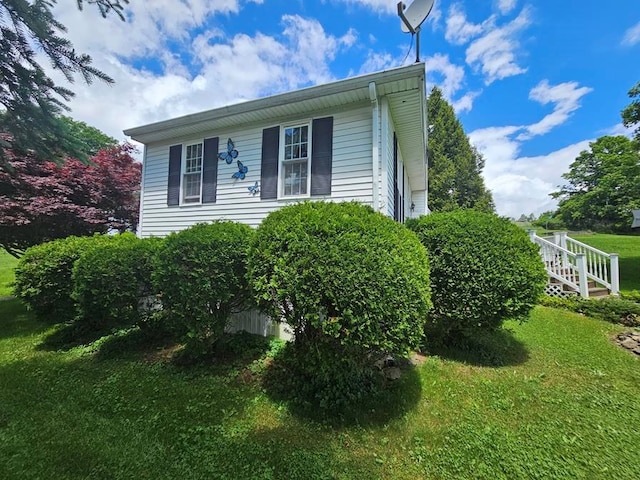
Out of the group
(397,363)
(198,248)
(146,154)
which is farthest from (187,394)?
(146,154)

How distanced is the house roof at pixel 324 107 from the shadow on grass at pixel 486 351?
4184 mm

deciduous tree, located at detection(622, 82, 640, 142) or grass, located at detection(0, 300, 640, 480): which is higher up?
deciduous tree, located at detection(622, 82, 640, 142)

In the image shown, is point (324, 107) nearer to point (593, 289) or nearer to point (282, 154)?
point (282, 154)

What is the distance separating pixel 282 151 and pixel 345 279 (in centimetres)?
426

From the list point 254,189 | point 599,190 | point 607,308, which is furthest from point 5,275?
point 599,190

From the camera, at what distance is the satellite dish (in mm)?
5699

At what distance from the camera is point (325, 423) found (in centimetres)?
275

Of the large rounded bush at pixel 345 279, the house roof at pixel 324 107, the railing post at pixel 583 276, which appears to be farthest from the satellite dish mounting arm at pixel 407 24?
the railing post at pixel 583 276

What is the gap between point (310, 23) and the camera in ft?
24.4

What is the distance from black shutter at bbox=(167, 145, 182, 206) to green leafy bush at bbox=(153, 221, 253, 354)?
13.4ft

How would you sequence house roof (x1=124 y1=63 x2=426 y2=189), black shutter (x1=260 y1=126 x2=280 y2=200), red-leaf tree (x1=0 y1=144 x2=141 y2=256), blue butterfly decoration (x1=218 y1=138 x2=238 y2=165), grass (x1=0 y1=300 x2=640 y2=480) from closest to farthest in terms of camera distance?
grass (x1=0 y1=300 x2=640 y2=480)
house roof (x1=124 y1=63 x2=426 y2=189)
black shutter (x1=260 y1=126 x2=280 y2=200)
blue butterfly decoration (x1=218 y1=138 x2=238 y2=165)
red-leaf tree (x1=0 y1=144 x2=141 y2=256)

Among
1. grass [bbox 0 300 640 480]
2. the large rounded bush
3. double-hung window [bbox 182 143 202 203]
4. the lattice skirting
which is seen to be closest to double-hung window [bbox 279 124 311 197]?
double-hung window [bbox 182 143 202 203]

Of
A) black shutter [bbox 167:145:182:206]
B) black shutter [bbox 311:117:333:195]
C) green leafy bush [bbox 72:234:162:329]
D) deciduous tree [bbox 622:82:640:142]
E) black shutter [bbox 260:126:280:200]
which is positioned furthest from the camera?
deciduous tree [bbox 622:82:640:142]

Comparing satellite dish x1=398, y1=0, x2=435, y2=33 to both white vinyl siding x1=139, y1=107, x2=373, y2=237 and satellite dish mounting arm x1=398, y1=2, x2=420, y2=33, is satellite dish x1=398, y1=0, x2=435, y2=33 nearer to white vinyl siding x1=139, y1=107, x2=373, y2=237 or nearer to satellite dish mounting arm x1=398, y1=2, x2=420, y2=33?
satellite dish mounting arm x1=398, y1=2, x2=420, y2=33
